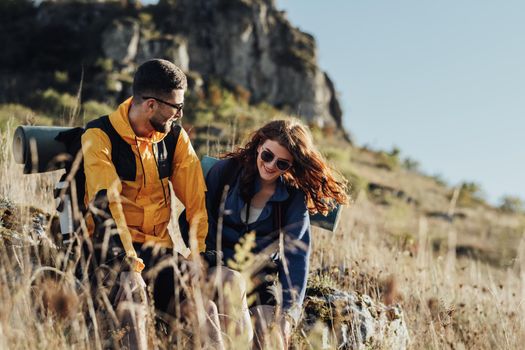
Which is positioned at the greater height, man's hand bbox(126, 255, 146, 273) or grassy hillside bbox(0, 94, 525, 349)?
man's hand bbox(126, 255, 146, 273)

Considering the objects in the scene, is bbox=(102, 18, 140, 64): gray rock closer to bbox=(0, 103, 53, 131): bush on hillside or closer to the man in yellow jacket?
bbox=(0, 103, 53, 131): bush on hillside

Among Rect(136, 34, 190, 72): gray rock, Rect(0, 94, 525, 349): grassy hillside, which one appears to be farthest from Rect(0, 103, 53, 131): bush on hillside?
Rect(136, 34, 190, 72): gray rock

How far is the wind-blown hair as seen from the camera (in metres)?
3.13

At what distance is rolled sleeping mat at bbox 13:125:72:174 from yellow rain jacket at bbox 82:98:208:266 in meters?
0.30

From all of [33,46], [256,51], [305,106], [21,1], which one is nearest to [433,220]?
[305,106]

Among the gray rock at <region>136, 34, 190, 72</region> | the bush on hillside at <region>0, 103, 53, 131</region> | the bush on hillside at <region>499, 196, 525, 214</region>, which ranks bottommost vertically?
the bush on hillside at <region>499, 196, 525, 214</region>

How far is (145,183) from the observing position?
111 inches

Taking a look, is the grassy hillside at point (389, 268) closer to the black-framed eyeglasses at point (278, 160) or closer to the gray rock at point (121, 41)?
the black-framed eyeglasses at point (278, 160)

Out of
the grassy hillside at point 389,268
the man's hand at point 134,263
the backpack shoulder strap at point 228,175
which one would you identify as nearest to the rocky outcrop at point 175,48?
the grassy hillside at point 389,268

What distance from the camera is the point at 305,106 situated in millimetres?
33031

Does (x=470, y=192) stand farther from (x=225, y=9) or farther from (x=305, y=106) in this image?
(x=225, y=9)

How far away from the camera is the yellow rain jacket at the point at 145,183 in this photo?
2.57 m

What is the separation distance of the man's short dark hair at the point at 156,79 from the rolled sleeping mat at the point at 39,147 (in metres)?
0.54

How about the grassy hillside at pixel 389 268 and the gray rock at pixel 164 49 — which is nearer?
the grassy hillside at pixel 389 268
